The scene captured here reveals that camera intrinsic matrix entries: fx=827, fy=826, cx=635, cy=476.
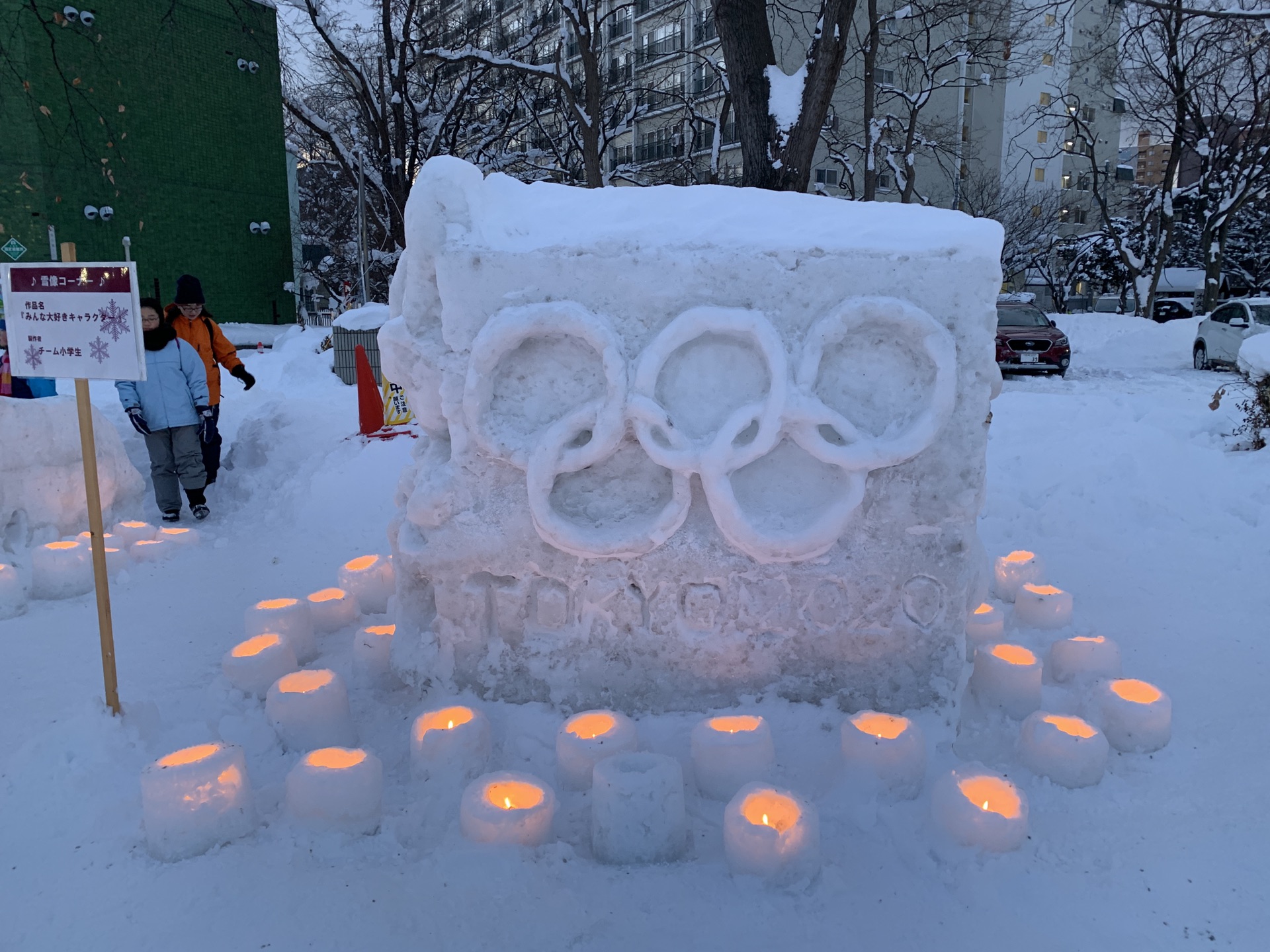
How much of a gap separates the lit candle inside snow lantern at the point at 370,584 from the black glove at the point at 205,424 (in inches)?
89.2

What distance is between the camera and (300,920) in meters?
2.04

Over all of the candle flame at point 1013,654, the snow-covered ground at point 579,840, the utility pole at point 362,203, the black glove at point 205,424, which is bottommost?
the snow-covered ground at point 579,840

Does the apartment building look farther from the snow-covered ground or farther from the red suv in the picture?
the snow-covered ground

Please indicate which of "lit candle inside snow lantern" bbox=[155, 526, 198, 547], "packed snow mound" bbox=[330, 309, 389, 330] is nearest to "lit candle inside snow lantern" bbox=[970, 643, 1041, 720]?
"lit candle inside snow lantern" bbox=[155, 526, 198, 547]

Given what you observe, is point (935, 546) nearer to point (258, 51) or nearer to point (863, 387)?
point (863, 387)

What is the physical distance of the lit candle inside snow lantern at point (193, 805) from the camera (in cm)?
224

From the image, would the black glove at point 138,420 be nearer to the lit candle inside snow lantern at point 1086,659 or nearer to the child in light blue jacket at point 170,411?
the child in light blue jacket at point 170,411

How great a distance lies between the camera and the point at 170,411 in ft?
17.8

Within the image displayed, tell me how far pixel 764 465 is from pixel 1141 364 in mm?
15759

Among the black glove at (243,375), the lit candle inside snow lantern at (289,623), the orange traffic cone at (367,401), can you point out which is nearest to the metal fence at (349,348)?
the orange traffic cone at (367,401)

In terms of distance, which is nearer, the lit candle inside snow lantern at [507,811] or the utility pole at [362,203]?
the lit candle inside snow lantern at [507,811]

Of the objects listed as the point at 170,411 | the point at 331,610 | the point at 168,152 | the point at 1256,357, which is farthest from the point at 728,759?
the point at 168,152

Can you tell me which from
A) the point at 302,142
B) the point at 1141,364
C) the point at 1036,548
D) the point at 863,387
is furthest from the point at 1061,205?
the point at 863,387

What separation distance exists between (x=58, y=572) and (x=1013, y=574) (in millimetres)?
4823
